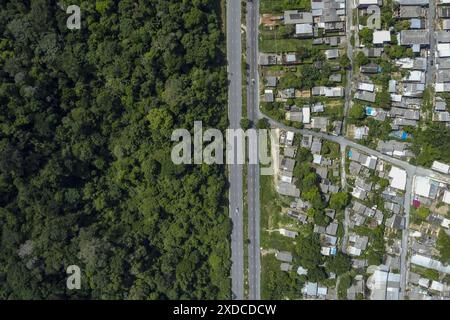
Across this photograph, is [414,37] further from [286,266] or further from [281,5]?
[286,266]

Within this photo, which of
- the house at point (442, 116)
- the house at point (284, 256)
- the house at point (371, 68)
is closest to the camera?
the house at point (442, 116)

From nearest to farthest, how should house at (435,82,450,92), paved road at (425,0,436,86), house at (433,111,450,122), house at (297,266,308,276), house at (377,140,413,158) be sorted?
1. house at (435,82,450,92)
2. paved road at (425,0,436,86)
3. house at (433,111,450,122)
4. house at (377,140,413,158)
5. house at (297,266,308,276)

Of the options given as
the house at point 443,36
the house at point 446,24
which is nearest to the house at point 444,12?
the house at point 446,24

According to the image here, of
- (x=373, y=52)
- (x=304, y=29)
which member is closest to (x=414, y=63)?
(x=373, y=52)

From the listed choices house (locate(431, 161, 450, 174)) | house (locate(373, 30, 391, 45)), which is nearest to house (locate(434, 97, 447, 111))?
house (locate(431, 161, 450, 174))

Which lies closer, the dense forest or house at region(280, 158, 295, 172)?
the dense forest

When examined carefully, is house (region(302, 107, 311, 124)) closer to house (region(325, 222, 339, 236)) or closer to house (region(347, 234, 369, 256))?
house (region(325, 222, 339, 236))

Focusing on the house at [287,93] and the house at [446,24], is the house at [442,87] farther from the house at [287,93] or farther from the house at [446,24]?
the house at [287,93]
